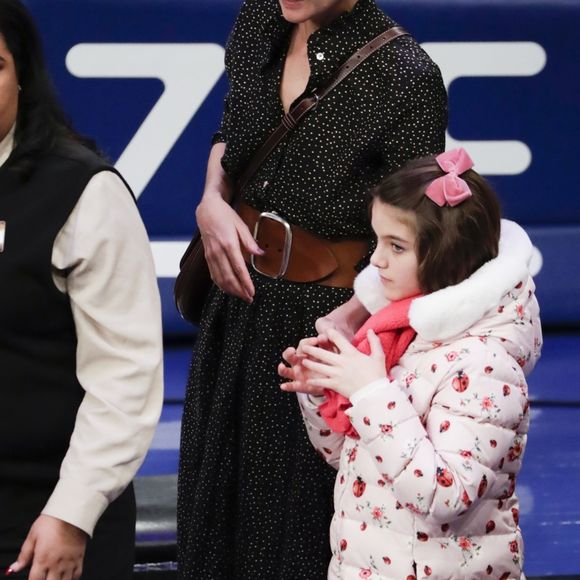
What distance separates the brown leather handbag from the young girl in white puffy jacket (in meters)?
0.35

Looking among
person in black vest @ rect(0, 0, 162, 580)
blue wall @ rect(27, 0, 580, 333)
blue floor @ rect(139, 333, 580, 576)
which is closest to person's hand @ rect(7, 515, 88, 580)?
person in black vest @ rect(0, 0, 162, 580)

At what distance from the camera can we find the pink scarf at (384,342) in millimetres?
2252

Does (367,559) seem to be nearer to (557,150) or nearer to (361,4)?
(361,4)

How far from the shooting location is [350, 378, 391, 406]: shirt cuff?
2.13m

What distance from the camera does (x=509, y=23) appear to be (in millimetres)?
5035

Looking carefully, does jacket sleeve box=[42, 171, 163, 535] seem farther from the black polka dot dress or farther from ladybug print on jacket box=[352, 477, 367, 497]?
the black polka dot dress

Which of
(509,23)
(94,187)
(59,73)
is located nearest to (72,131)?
(94,187)

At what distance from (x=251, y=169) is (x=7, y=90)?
2.73 ft

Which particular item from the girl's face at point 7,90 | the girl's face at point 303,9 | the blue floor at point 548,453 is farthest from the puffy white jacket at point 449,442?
the blue floor at point 548,453

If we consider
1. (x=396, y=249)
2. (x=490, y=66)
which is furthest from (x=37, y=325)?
(x=490, y=66)

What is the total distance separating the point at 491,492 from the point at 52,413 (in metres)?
0.72

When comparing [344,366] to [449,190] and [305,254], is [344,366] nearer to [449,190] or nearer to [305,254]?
[449,190]

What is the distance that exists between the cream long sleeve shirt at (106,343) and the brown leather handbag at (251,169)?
2.40 feet

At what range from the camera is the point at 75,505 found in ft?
6.04
